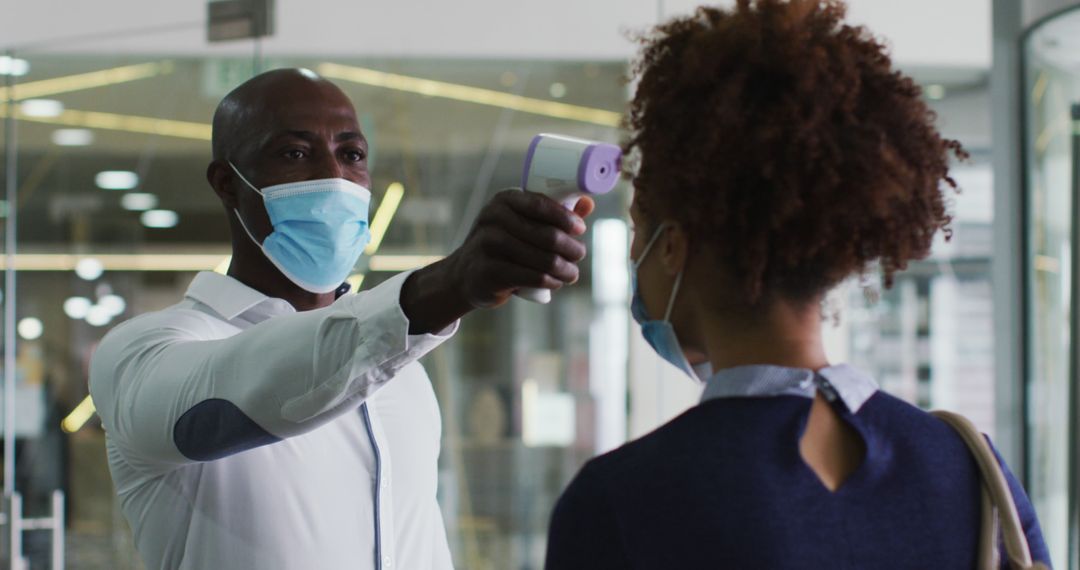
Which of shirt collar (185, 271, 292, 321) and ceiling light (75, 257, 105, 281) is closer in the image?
shirt collar (185, 271, 292, 321)

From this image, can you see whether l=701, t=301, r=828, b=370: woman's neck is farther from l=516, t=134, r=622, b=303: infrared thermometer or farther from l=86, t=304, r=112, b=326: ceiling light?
l=86, t=304, r=112, b=326: ceiling light

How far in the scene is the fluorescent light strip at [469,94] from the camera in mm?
4625

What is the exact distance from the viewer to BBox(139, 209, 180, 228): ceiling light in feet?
14.5

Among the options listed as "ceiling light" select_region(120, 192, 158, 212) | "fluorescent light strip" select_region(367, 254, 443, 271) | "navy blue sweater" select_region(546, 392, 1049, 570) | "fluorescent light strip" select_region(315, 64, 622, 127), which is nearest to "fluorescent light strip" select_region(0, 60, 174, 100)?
"ceiling light" select_region(120, 192, 158, 212)

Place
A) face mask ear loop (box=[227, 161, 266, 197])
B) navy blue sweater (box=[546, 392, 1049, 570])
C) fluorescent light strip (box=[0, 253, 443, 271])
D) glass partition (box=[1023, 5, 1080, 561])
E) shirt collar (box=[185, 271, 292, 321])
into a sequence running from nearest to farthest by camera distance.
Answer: navy blue sweater (box=[546, 392, 1049, 570]), shirt collar (box=[185, 271, 292, 321]), face mask ear loop (box=[227, 161, 266, 197]), glass partition (box=[1023, 5, 1080, 561]), fluorescent light strip (box=[0, 253, 443, 271])

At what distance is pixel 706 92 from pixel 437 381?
3.58 metres

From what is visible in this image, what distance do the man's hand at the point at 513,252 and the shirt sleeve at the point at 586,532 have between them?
0.19m

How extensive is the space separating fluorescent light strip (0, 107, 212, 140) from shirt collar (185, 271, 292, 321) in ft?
9.59

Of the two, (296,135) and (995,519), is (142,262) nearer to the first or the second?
(296,135)

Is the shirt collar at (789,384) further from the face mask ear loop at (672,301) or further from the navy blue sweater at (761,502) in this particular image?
the face mask ear loop at (672,301)

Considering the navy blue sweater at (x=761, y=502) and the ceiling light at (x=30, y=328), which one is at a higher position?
the ceiling light at (x=30, y=328)

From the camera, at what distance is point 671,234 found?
119 centimetres

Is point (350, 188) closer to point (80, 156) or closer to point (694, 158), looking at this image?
point (694, 158)

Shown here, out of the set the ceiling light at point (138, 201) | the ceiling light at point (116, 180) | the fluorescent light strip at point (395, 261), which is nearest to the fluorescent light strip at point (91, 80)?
the ceiling light at point (116, 180)
